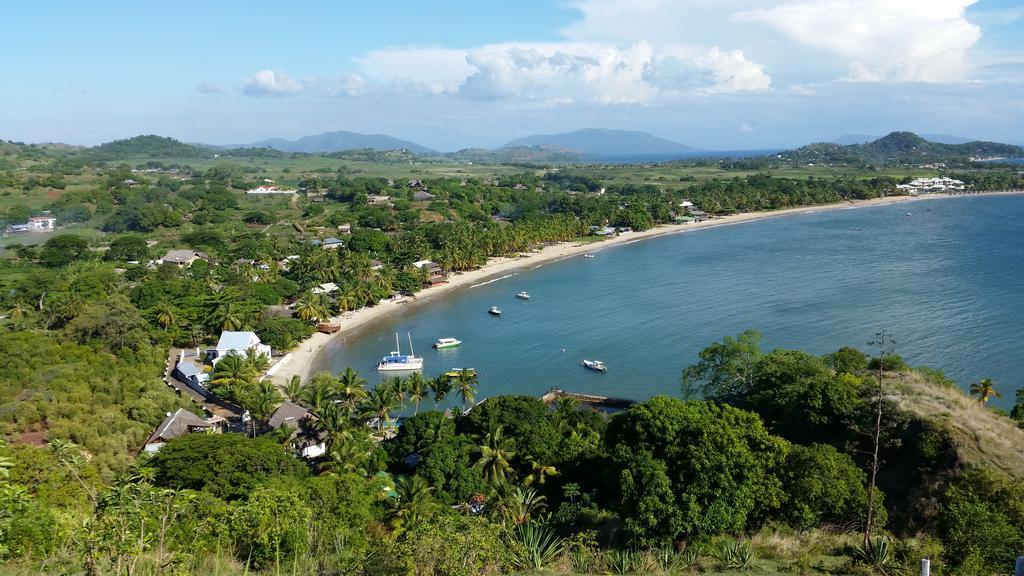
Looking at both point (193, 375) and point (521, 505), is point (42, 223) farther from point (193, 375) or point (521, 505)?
point (521, 505)

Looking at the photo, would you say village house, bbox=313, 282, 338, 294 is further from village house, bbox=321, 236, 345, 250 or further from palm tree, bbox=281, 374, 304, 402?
palm tree, bbox=281, 374, 304, 402

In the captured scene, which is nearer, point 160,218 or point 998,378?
point 998,378

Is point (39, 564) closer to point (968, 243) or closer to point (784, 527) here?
point (784, 527)

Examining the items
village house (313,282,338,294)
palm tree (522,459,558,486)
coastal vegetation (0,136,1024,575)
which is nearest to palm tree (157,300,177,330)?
coastal vegetation (0,136,1024,575)

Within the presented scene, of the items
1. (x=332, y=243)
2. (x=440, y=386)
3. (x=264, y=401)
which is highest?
(x=332, y=243)

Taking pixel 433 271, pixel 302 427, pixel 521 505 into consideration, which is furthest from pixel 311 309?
pixel 521 505

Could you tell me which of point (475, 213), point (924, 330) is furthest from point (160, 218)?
point (924, 330)
